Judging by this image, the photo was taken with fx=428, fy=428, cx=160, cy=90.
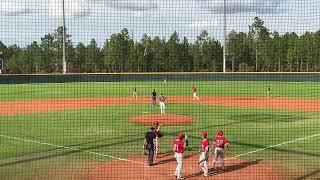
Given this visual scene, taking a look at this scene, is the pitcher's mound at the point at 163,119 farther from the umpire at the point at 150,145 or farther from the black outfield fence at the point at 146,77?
the black outfield fence at the point at 146,77

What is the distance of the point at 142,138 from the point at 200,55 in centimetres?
2808

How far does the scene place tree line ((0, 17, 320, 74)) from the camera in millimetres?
41781

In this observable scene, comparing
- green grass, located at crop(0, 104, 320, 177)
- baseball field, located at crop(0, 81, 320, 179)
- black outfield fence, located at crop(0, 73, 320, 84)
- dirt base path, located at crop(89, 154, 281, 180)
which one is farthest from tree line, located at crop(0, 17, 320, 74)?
dirt base path, located at crop(89, 154, 281, 180)

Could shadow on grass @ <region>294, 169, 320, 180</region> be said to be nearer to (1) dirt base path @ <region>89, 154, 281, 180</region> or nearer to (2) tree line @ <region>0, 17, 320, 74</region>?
(1) dirt base path @ <region>89, 154, 281, 180</region>

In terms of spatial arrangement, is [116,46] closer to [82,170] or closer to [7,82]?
[7,82]

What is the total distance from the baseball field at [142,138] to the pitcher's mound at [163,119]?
5cm

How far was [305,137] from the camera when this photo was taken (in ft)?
56.9

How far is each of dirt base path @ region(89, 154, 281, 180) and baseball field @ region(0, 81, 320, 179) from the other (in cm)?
3

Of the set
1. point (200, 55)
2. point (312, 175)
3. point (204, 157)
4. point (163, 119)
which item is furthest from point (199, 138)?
point (200, 55)

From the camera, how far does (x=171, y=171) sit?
12031 millimetres

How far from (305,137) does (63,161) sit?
31.9 ft

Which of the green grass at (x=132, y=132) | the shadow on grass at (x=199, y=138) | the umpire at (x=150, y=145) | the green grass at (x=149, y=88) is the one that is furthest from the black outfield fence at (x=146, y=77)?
the umpire at (x=150, y=145)

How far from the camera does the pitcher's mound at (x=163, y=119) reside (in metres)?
21.4

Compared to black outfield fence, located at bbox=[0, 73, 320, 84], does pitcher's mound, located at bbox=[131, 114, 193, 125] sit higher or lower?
lower
